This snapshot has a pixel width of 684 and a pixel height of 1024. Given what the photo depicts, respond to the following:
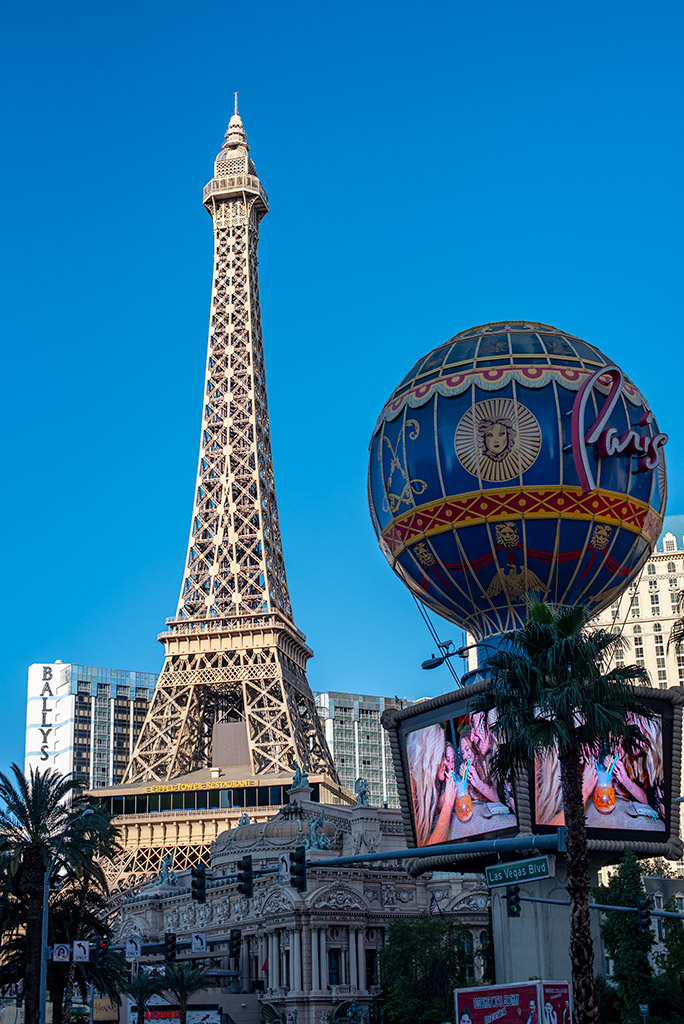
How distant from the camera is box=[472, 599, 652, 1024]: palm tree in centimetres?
2905

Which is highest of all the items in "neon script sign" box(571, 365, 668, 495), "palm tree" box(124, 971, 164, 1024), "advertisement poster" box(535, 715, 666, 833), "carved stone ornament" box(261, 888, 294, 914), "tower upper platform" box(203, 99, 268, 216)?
"tower upper platform" box(203, 99, 268, 216)

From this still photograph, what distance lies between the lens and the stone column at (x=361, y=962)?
6425 cm

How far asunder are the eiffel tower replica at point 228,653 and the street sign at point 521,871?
2517 inches

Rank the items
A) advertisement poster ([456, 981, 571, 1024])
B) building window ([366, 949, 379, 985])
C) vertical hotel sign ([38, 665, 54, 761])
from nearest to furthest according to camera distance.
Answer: advertisement poster ([456, 981, 571, 1024]) < building window ([366, 949, 379, 985]) < vertical hotel sign ([38, 665, 54, 761])

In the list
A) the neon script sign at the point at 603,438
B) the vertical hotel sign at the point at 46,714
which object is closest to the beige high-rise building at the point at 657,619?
the vertical hotel sign at the point at 46,714

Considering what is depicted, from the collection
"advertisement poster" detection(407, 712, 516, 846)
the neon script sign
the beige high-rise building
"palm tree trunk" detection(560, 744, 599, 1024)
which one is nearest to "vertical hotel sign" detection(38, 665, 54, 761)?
the beige high-rise building

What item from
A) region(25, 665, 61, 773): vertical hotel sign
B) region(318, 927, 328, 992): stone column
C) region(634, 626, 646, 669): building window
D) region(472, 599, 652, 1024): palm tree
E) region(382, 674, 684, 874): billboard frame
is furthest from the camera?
region(25, 665, 61, 773): vertical hotel sign

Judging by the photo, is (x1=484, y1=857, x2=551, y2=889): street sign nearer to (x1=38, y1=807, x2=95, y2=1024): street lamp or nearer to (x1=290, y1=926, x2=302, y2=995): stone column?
(x1=38, y1=807, x2=95, y2=1024): street lamp

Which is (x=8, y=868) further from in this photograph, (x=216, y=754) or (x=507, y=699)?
(x=216, y=754)

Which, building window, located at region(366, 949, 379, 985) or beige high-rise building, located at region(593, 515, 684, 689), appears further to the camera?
beige high-rise building, located at region(593, 515, 684, 689)

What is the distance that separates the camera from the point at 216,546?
360 feet

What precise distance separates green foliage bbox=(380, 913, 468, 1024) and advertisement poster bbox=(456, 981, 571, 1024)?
22717 mm

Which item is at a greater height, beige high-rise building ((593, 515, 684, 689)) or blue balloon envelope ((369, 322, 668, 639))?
beige high-rise building ((593, 515, 684, 689))

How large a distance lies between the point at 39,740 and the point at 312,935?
119274mm
